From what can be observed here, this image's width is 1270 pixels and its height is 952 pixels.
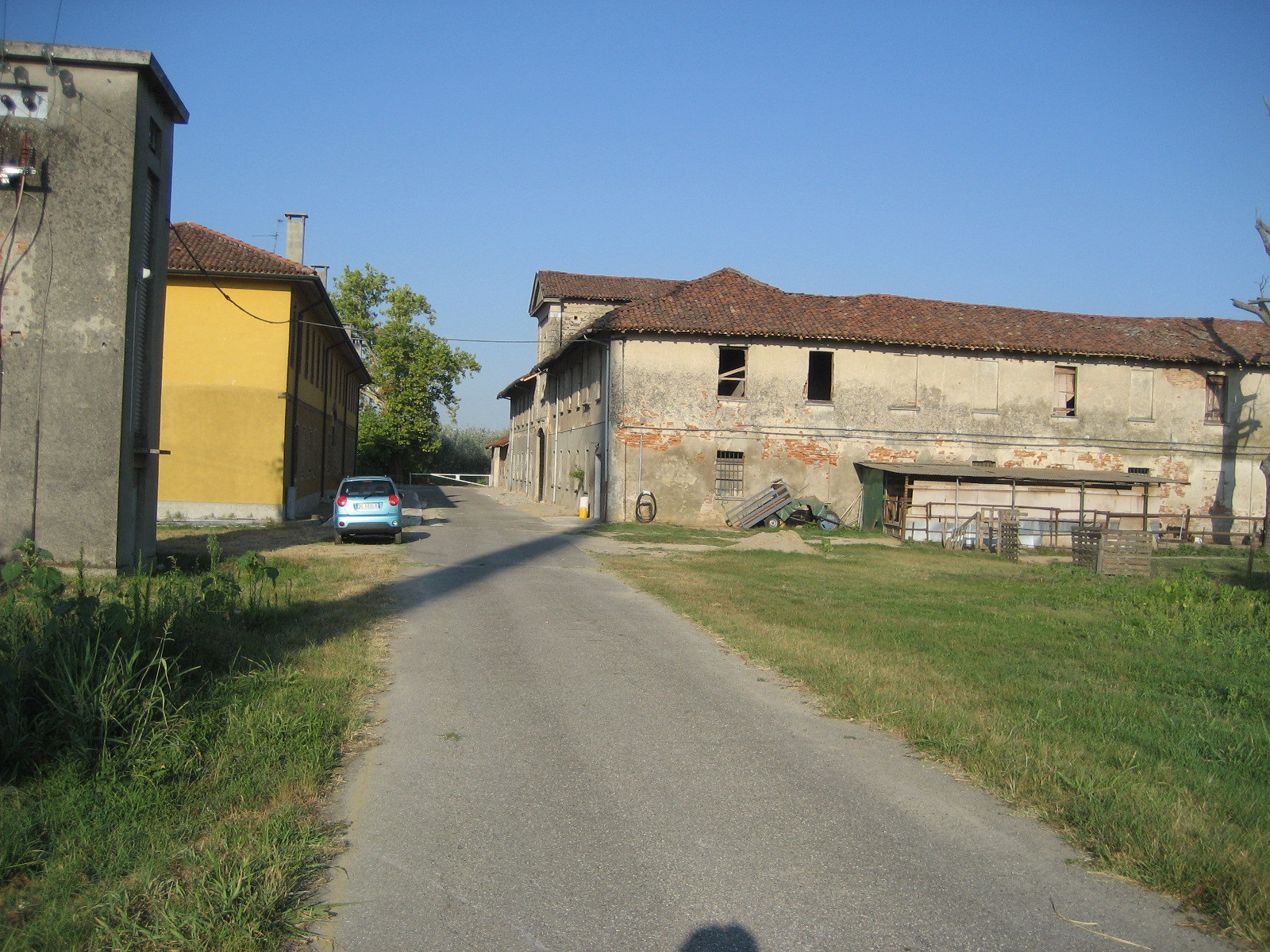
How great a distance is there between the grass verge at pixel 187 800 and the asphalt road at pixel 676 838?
1.04ft

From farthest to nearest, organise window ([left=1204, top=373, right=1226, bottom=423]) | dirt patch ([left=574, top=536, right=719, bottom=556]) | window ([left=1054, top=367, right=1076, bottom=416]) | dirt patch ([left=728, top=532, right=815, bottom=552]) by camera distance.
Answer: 1. window ([left=1204, top=373, right=1226, bottom=423])
2. window ([left=1054, top=367, right=1076, bottom=416])
3. dirt patch ([left=728, top=532, right=815, bottom=552])
4. dirt patch ([left=574, top=536, right=719, bottom=556])

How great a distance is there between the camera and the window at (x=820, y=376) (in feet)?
100

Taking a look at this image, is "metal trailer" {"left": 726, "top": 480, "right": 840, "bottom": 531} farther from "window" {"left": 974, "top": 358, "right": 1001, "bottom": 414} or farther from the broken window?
"window" {"left": 974, "top": 358, "right": 1001, "bottom": 414}

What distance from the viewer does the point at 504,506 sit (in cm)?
4031

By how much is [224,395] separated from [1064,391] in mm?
25982

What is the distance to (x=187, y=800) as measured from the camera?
16.3ft

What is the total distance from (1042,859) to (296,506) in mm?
24954

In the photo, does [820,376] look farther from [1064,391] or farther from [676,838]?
[676,838]

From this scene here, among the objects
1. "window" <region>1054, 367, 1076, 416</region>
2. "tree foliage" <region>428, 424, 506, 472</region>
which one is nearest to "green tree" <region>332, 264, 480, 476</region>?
"tree foliage" <region>428, 424, 506, 472</region>

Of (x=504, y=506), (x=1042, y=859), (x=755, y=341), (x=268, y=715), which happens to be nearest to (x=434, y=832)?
(x=268, y=715)

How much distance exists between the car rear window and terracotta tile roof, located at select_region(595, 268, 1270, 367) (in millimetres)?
10074

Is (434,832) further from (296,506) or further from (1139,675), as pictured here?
(296,506)

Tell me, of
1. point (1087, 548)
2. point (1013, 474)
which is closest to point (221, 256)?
point (1087, 548)

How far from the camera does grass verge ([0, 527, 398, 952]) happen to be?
12.2 feet
